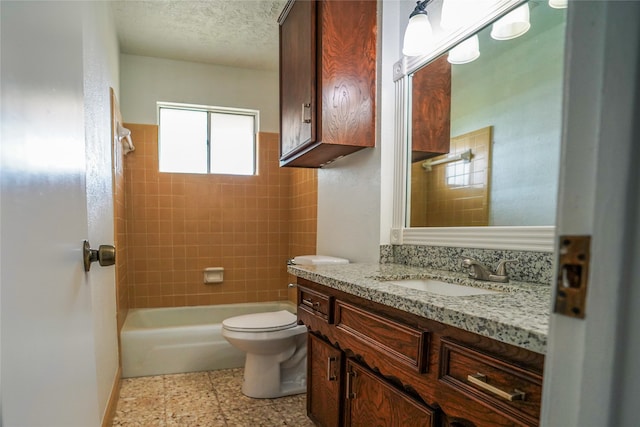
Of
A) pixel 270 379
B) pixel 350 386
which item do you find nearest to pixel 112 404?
pixel 270 379

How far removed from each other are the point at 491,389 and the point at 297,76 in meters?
1.70

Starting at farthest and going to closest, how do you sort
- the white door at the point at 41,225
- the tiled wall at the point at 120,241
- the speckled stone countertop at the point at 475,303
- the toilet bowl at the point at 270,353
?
1. the tiled wall at the point at 120,241
2. the toilet bowl at the point at 270,353
3. the speckled stone countertop at the point at 475,303
4. the white door at the point at 41,225

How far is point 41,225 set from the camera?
50cm

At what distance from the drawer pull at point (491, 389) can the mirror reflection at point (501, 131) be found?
62 centimetres

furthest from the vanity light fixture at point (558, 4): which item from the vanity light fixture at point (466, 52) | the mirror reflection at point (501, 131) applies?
the vanity light fixture at point (466, 52)

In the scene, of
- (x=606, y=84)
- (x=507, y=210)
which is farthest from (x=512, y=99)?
(x=606, y=84)

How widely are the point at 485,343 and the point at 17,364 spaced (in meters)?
0.76

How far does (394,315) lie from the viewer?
100 centimetres

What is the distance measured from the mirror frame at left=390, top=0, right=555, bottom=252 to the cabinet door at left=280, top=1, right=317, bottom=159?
445 mm

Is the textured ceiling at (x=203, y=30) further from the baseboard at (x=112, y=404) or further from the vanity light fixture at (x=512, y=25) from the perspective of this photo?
the baseboard at (x=112, y=404)

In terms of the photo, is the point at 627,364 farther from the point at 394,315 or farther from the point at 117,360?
the point at 117,360

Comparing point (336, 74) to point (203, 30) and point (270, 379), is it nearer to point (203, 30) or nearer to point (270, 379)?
point (203, 30)

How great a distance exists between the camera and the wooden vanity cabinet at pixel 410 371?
0.66 metres

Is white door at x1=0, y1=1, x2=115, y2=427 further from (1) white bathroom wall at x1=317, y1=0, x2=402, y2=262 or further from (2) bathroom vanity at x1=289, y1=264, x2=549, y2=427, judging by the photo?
(1) white bathroom wall at x1=317, y1=0, x2=402, y2=262
